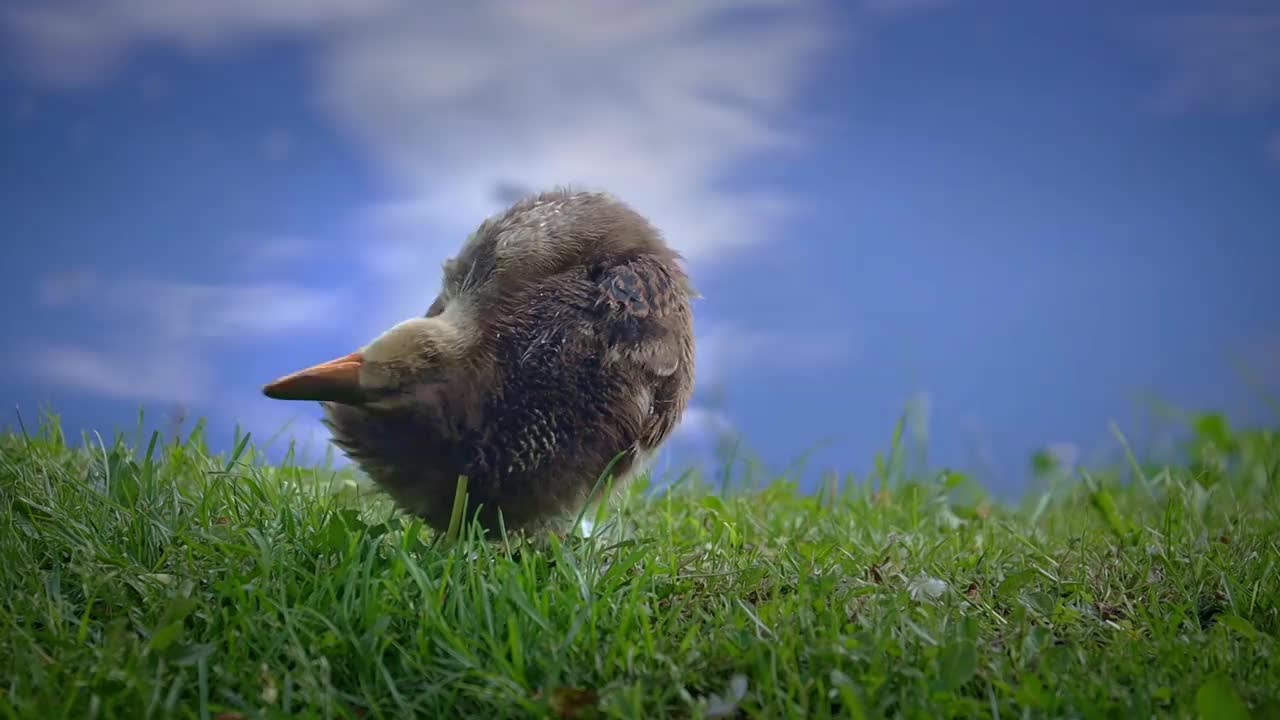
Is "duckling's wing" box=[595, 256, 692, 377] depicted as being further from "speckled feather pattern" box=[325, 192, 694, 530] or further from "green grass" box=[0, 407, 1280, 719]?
"green grass" box=[0, 407, 1280, 719]

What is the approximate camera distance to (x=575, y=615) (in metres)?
2.63

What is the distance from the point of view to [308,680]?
2.47 metres

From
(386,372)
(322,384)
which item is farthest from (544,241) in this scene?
(322,384)

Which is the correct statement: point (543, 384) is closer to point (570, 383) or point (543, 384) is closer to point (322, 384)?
A: point (570, 383)

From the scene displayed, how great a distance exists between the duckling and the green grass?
198 mm

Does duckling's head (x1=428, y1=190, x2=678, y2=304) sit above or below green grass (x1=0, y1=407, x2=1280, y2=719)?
above

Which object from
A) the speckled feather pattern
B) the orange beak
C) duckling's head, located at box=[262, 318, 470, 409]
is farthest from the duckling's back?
the orange beak

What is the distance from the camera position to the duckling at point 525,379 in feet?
9.27

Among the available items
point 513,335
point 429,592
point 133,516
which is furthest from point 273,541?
point 513,335

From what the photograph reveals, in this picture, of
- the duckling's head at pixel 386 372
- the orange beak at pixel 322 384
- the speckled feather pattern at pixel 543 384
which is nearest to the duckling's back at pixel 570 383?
the speckled feather pattern at pixel 543 384

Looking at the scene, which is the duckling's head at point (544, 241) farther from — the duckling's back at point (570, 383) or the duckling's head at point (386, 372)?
the duckling's head at point (386, 372)

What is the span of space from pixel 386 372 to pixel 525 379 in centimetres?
38

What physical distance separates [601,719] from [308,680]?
71 centimetres

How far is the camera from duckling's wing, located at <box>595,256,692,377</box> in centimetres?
301
